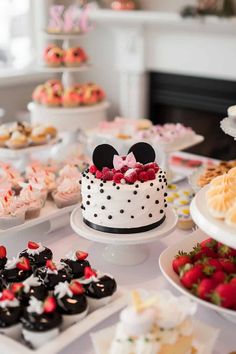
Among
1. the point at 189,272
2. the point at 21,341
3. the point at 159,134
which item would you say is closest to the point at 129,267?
the point at 189,272

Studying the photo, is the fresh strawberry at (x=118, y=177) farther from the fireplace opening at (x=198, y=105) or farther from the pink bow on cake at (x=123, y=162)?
the fireplace opening at (x=198, y=105)

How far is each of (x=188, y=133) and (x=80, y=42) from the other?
223 cm

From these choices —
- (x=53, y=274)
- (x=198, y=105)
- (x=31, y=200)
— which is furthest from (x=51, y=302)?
(x=198, y=105)

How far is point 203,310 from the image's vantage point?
1.27 metres

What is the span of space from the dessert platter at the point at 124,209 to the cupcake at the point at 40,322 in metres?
0.33

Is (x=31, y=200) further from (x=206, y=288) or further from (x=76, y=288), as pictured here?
(x=206, y=288)

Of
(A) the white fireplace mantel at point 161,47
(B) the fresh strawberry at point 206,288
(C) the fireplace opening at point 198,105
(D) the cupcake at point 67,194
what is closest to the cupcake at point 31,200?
(D) the cupcake at point 67,194

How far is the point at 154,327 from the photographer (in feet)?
3.14

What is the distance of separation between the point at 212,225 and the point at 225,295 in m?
0.14

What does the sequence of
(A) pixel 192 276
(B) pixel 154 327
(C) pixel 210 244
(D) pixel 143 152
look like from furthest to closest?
(D) pixel 143 152 < (C) pixel 210 244 < (A) pixel 192 276 < (B) pixel 154 327

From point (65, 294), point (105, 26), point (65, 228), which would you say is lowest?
point (65, 228)

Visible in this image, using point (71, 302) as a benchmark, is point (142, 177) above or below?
above

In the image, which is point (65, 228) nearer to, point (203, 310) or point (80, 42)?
point (203, 310)

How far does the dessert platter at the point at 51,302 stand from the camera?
3.50ft
